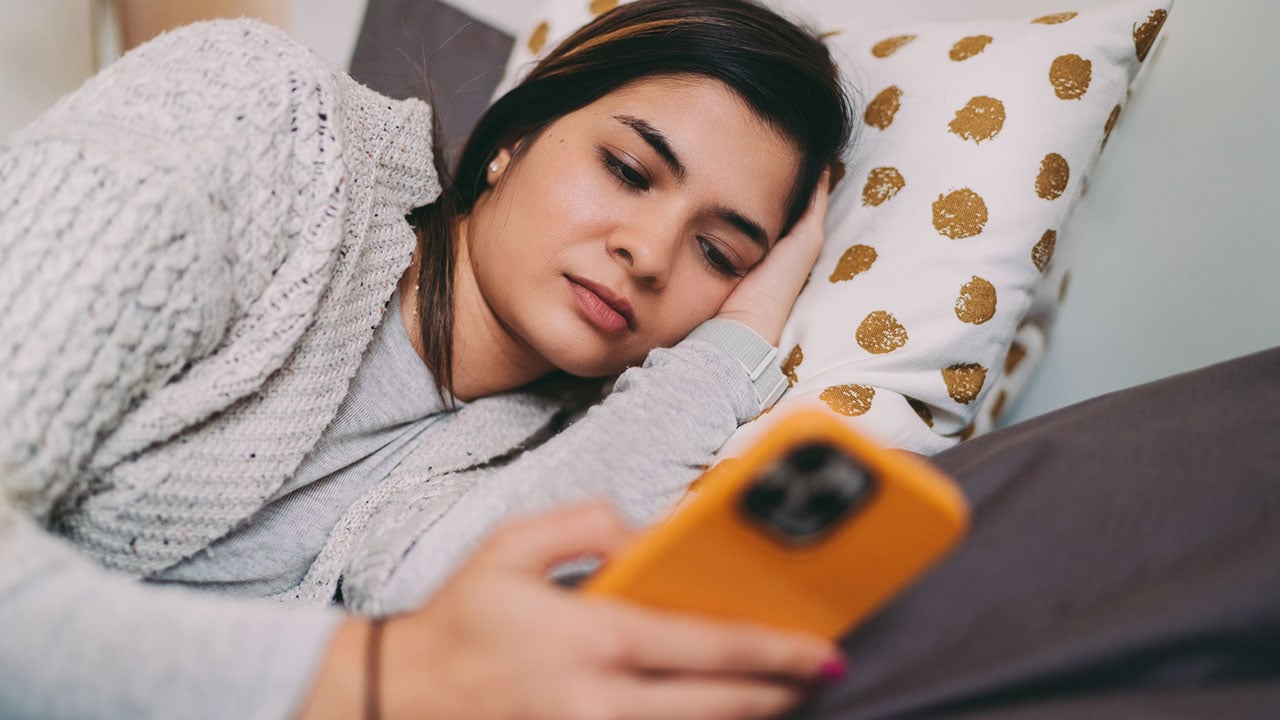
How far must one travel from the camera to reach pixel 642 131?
78cm

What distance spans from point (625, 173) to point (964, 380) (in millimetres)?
461

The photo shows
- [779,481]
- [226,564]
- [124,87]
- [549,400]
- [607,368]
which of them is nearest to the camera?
[779,481]

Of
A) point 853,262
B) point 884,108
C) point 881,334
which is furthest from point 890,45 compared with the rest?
point 881,334

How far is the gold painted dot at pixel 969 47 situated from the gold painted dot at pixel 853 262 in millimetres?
264

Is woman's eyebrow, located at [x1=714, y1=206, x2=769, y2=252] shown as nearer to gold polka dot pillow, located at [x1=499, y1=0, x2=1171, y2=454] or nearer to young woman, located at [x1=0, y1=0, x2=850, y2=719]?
young woman, located at [x1=0, y1=0, x2=850, y2=719]

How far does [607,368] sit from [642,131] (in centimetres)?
28

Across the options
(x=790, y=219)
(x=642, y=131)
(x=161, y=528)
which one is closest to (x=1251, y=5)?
(x=790, y=219)

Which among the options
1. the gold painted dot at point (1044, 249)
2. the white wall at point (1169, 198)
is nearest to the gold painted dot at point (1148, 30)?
the white wall at point (1169, 198)

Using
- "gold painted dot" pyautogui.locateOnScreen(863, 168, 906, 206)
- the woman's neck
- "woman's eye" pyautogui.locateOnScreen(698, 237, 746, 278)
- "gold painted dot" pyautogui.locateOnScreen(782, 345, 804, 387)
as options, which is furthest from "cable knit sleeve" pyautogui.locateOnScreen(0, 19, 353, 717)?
"gold painted dot" pyautogui.locateOnScreen(863, 168, 906, 206)

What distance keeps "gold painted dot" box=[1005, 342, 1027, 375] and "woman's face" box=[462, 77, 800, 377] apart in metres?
0.44

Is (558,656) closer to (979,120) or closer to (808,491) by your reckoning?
(808,491)

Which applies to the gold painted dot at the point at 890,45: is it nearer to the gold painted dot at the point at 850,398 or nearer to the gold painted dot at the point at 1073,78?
the gold painted dot at the point at 1073,78

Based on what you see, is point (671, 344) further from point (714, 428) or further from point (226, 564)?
point (226, 564)

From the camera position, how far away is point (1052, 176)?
822 millimetres
